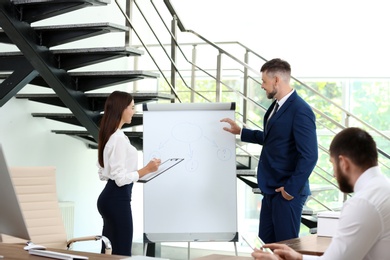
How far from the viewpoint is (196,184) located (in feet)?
15.8

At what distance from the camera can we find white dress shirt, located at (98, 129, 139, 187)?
13.9 ft

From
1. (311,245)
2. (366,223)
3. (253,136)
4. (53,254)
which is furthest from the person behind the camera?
(253,136)

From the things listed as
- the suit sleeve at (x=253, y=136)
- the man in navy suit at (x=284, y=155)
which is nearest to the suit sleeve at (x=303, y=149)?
the man in navy suit at (x=284, y=155)

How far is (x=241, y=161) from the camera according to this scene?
5.82 m

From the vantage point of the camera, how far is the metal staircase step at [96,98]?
5.25 m

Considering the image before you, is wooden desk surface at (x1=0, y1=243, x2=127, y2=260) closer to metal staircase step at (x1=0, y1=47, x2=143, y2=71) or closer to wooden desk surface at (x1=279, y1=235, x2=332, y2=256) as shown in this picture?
wooden desk surface at (x1=279, y1=235, x2=332, y2=256)

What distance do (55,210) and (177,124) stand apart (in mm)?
1018

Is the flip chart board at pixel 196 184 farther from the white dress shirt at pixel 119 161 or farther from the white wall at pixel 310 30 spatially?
the white wall at pixel 310 30

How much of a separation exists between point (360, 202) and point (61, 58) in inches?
136

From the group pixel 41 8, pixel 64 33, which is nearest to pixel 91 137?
pixel 64 33

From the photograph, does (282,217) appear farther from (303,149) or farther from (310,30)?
(310,30)

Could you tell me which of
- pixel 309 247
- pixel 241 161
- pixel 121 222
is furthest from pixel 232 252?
pixel 309 247

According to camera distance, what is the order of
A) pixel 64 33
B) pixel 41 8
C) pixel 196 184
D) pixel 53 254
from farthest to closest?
pixel 64 33
pixel 41 8
pixel 196 184
pixel 53 254

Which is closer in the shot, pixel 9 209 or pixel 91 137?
pixel 9 209
